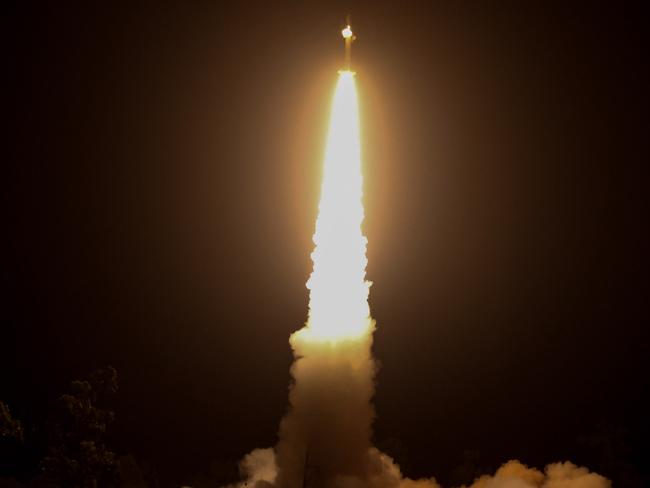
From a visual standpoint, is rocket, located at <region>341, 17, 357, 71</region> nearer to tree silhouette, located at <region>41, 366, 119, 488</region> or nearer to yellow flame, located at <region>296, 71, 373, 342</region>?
yellow flame, located at <region>296, 71, 373, 342</region>

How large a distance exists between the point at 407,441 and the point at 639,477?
48.0 ft

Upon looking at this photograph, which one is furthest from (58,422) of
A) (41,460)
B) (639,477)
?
(639,477)

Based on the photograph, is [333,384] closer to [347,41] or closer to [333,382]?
[333,382]

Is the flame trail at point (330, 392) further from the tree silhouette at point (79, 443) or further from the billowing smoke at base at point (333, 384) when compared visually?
the tree silhouette at point (79, 443)

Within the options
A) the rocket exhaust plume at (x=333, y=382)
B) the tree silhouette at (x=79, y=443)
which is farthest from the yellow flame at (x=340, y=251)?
the tree silhouette at (x=79, y=443)

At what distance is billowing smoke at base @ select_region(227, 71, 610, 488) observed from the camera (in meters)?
35.7

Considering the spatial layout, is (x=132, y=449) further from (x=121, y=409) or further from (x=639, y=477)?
(x=639, y=477)

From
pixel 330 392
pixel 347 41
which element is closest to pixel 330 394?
pixel 330 392

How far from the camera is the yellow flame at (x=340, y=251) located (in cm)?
3716

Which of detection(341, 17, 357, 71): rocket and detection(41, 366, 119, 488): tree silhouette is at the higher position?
detection(341, 17, 357, 71): rocket

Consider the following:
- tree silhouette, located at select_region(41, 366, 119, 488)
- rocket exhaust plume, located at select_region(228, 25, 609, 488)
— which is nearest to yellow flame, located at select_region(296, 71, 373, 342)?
rocket exhaust plume, located at select_region(228, 25, 609, 488)

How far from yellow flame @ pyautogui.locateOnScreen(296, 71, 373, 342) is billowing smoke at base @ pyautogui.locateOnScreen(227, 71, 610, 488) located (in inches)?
1.5

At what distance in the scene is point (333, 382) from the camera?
35.9 metres

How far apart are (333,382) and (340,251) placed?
583cm
